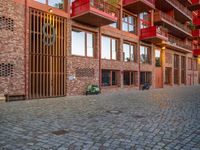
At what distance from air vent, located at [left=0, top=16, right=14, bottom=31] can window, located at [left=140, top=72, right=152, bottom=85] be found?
52.5ft

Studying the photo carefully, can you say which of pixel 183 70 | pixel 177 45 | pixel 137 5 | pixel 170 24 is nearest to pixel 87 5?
pixel 137 5

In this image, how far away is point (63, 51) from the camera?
53.6 ft

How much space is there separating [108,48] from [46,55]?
744cm

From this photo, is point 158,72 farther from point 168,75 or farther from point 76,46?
point 76,46

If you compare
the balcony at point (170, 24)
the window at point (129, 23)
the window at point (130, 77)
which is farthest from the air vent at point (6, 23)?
the balcony at point (170, 24)

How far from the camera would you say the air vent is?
42.0 feet

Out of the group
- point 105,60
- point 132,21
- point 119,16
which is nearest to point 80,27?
point 105,60

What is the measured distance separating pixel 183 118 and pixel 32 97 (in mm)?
9696

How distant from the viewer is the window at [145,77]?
25297mm

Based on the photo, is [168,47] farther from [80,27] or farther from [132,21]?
[80,27]

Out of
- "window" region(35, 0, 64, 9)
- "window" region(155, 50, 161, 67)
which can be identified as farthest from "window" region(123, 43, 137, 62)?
"window" region(35, 0, 64, 9)

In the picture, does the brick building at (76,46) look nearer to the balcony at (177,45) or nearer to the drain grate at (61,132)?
the balcony at (177,45)

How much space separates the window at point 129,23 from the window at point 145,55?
2.73m

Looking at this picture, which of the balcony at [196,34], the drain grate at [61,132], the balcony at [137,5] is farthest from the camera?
the balcony at [196,34]
